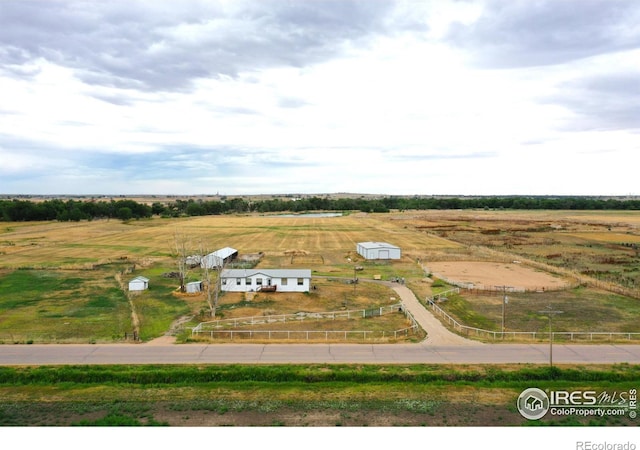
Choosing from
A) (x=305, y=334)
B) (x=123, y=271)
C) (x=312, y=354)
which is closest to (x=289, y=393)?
(x=312, y=354)

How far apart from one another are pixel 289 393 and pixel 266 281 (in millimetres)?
25742

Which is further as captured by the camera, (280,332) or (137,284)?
(137,284)

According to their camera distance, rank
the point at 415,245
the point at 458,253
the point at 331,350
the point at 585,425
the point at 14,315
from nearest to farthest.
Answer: the point at 585,425 → the point at 331,350 → the point at 14,315 → the point at 458,253 → the point at 415,245

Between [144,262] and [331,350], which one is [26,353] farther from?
[144,262]

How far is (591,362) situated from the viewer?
28609mm

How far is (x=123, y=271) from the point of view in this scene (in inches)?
2498

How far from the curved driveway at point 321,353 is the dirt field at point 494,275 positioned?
2123 cm

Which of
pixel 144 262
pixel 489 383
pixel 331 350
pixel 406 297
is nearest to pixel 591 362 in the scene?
pixel 489 383

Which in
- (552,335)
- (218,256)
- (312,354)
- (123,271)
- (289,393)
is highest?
(218,256)

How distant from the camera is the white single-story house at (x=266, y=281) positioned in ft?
163

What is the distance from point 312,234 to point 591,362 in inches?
3486

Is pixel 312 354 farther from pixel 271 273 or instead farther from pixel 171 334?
pixel 271 273

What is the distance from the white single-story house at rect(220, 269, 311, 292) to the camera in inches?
1961

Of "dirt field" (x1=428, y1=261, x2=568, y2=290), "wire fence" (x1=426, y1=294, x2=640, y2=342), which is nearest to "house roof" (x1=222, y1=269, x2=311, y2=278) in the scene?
"wire fence" (x1=426, y1=294, x2=640, y2=342)
